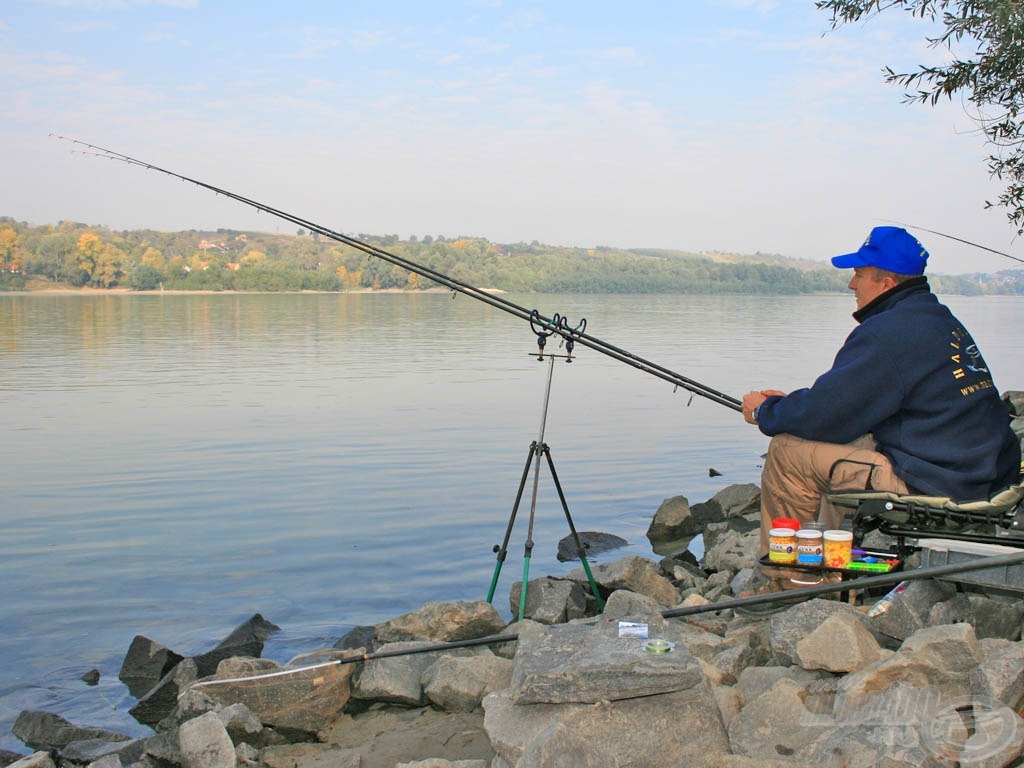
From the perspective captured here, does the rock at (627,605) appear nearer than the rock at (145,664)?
Yes

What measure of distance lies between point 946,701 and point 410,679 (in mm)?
2148

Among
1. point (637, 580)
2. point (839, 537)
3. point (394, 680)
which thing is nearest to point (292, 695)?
point (394, 680)

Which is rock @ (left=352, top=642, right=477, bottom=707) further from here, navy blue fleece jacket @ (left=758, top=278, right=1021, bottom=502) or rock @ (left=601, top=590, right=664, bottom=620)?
navy blue fleece jacket @ (left=758, top=278, right=1021, bottom=502)

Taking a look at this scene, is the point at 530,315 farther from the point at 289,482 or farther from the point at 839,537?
the point at 289,482

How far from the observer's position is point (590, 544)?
8.60 meters

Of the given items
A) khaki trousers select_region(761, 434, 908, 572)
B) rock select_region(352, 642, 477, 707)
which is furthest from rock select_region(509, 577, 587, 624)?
khaki trousers select_region(761, 434, 908, 572)

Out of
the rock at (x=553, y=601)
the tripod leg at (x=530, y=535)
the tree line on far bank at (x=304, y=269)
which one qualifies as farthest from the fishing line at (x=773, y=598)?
the tree line on far bank at (x=304, y=269)

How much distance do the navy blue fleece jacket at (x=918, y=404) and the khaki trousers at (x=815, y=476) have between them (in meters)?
0.06

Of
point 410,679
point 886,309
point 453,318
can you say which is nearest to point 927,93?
point 886,309

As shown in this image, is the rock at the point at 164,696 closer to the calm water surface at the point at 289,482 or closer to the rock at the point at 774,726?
the calm water surface at the point at 289,482

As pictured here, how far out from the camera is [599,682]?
3.31 m

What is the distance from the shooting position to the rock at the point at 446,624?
17.6 feet

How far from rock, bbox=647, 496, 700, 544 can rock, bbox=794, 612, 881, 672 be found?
18.4 ft

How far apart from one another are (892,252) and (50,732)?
4226 millimetres
